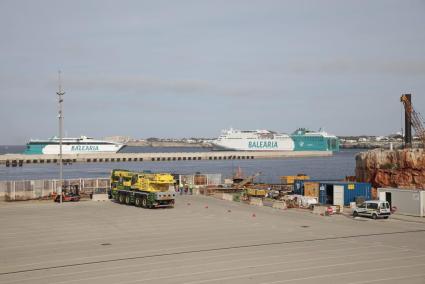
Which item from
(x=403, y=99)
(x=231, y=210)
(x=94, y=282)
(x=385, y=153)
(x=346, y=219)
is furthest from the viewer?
(x=403, y=99)

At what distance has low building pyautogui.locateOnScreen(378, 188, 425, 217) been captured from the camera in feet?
127

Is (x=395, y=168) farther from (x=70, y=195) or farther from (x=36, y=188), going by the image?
(x=36, y=188)

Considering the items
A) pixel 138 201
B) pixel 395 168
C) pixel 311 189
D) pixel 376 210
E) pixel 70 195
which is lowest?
pixel 376 210

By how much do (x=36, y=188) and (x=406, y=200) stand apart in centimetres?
3637

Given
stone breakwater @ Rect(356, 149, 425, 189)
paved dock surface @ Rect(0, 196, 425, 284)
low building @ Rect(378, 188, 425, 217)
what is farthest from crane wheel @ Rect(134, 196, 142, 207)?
stone breakwater @ Rect(356, 149, 425, 189)

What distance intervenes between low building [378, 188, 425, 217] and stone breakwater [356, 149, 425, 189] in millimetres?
13268

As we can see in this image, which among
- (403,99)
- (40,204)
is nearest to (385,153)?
(403,99)

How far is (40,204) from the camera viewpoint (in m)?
46.1

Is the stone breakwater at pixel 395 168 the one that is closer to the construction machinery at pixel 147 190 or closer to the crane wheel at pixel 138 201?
the construction machinery at pixel 147 190

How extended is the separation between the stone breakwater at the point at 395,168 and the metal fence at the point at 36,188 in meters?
31.1

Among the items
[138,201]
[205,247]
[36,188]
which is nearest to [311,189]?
[138,201]

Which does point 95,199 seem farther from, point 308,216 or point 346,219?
point 346,219

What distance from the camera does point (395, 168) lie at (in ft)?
182

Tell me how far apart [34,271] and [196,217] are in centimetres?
1780
